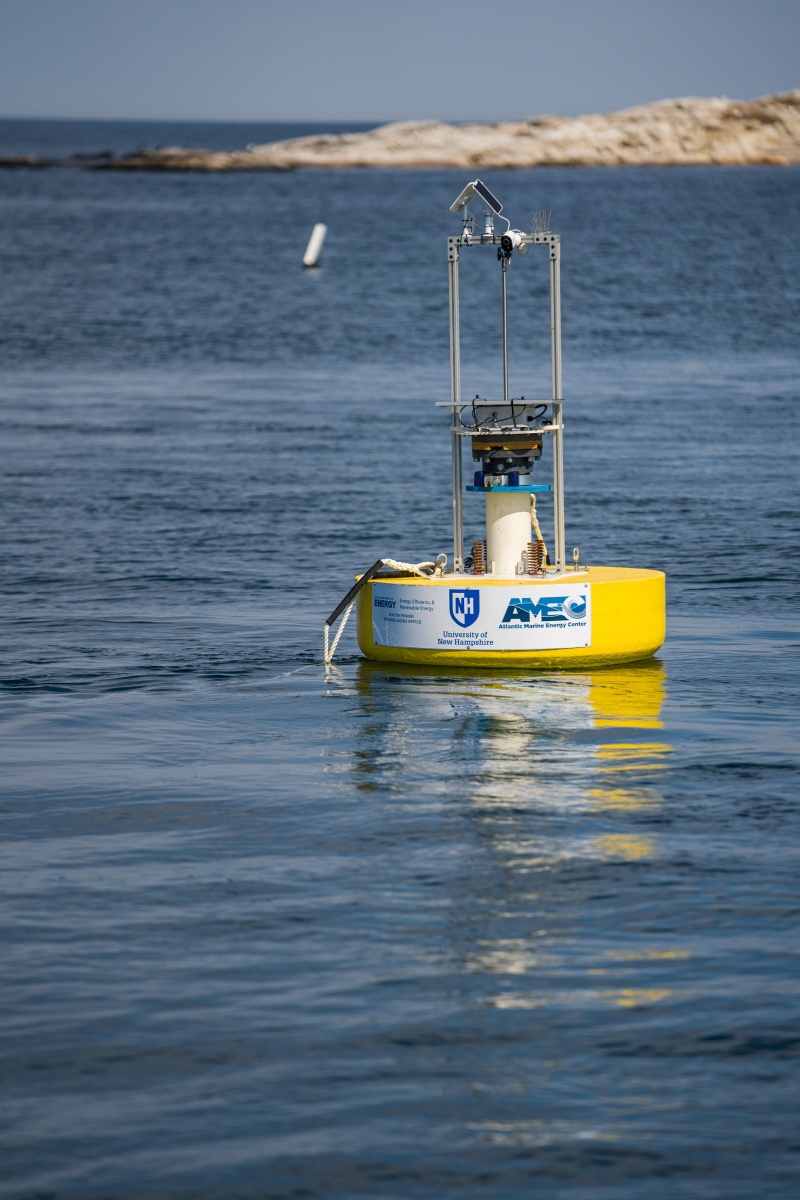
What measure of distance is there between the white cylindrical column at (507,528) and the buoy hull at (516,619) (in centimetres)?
23

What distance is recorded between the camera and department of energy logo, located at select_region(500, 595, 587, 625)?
54.4 ft

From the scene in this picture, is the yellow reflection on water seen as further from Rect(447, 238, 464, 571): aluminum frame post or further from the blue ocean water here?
Rect(447, 238, 464, 571): aluminum frame post

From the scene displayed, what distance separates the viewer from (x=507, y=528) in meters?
17.1

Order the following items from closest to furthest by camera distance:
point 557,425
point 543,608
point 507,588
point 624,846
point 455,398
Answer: point 624,846 < point 507,588 < point 543,608 < point 557,425 < point 455,398

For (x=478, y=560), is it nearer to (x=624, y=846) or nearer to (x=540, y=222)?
(x=540, y=222)

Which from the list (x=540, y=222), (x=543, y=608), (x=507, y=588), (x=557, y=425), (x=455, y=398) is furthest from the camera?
(x=540, y=222)

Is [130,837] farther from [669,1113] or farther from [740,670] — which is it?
[740,670]

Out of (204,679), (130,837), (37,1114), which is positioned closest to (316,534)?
(204,679)

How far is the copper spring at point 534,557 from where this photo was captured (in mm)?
Answer: 17156

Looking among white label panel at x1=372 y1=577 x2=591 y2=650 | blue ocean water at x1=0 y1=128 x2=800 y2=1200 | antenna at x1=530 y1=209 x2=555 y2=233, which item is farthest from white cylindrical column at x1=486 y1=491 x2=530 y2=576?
antenna at x1=530 y1=209 x2=555 y2=233

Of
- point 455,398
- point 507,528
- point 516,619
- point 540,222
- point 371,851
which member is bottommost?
point 371,851

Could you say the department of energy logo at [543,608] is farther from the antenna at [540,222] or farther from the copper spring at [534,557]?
the antenna at [540,222]

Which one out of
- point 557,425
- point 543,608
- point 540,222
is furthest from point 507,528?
point 540,222

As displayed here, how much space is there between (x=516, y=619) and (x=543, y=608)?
265mm
